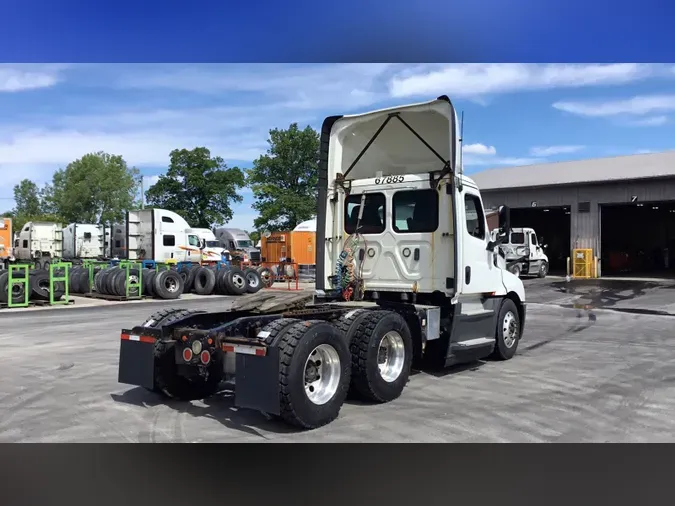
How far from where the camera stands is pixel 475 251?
28.0 ft

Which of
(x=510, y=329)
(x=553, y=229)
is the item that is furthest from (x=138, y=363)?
(x=553, y=229)

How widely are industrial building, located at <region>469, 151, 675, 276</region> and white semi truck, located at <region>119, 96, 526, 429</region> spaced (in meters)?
18.3

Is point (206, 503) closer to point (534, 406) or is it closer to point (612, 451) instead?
point (612, 451)

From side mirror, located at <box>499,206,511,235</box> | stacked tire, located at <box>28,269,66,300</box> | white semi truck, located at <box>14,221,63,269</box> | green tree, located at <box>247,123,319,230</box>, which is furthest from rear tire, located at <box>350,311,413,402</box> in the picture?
green tree, located at <box>247,123,319,230</box>

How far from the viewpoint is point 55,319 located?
16.1 metres

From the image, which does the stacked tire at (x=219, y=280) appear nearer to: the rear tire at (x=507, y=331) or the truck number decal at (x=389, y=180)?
the rear tire at (x=507, y=331)

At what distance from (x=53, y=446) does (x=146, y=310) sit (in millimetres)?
13117

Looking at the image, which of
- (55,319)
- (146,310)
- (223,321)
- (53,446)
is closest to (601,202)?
(146,310)

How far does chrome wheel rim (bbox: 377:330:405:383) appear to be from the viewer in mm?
7180

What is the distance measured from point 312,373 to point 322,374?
14 cm

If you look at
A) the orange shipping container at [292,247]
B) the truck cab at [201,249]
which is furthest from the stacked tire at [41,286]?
the orange shipping container at [292,247]

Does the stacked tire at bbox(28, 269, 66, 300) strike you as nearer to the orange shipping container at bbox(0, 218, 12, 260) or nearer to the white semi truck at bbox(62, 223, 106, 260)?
the orange shipping container at bbox(0, 218, 12, 260)

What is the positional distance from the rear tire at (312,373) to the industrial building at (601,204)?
70.0 ft

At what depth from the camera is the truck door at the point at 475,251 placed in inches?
326
